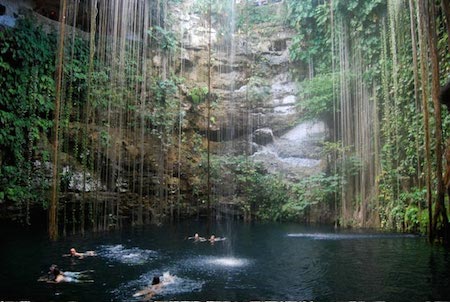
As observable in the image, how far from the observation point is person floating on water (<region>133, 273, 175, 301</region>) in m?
4.90

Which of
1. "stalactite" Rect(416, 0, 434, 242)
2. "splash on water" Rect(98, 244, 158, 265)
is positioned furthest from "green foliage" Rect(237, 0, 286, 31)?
"splash on water" Rect(98, 244, 158, 265)

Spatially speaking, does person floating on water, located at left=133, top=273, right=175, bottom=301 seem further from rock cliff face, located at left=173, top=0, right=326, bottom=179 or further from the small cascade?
rock cliff face, located at left=173, top=0, right=326, bottom=179

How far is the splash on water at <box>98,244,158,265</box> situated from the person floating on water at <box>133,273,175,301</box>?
1409 mm

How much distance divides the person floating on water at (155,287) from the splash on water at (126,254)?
1.41 m

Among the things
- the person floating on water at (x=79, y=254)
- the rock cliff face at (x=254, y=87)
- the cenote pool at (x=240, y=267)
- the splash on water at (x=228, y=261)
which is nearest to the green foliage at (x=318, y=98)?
the rock cliff face at (x=254, y=87)

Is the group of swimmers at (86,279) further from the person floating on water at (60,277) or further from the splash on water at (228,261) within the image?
the splash on water at (228,261)

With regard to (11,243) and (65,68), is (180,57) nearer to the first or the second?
(65,68)

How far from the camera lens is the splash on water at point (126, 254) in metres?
7.11

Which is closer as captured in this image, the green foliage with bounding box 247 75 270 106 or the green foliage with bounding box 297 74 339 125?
the green foliage with bounding box 297 74 339 125

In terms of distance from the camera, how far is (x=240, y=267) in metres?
6.54

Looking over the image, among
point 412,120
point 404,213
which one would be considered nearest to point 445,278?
point 404,213

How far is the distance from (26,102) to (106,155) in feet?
10.1

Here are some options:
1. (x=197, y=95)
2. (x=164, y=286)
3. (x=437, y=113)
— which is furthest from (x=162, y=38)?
(x=164, y=286)

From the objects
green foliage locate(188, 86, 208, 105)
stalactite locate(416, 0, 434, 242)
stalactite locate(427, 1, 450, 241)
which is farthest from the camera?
green foliage locate(188, 86, 208, 105)
